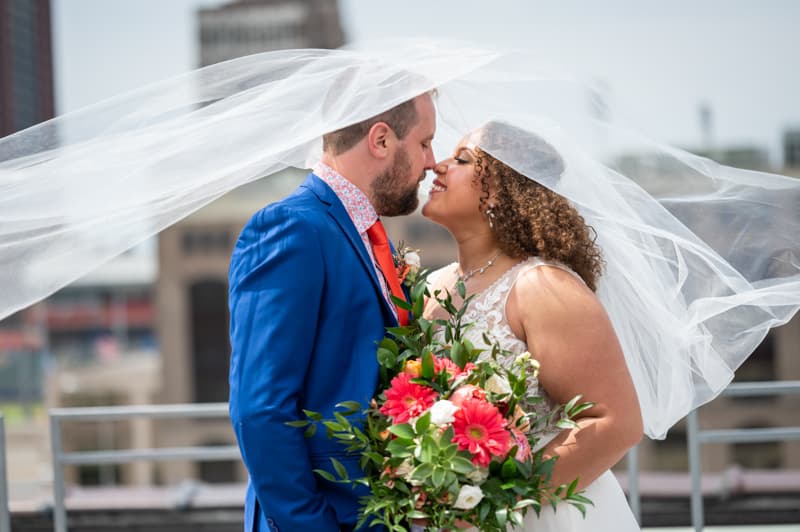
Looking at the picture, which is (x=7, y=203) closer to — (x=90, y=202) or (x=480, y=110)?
(x=90, y=202)

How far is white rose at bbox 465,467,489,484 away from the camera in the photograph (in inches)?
81.6

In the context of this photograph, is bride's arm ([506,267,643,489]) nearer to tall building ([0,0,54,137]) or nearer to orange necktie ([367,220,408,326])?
orange necktie ([367,220,408,326])

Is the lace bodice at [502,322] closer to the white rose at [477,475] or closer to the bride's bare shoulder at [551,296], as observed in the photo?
the bride's bare shoulder at [551,296]

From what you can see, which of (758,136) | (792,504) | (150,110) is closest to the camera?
(150,110)

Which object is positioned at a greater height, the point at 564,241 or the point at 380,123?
the point at 380,123

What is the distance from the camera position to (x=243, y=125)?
8.14ft

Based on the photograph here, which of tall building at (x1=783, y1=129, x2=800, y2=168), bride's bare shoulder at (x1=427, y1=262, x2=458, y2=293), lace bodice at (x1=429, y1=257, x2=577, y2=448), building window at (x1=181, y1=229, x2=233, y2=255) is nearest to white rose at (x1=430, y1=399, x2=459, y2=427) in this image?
lace bodice at (x1=429, y1=257, x2=577, y2=448)

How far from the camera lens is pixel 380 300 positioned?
A: 7.51 feet

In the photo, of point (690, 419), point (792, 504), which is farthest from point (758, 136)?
point (690, 419)

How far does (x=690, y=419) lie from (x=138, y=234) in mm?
2438

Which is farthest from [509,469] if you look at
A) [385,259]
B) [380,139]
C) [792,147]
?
[792,147]

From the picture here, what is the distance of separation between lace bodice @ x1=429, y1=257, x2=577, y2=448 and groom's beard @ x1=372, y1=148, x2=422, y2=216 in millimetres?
296

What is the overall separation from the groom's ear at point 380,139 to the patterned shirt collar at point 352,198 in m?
0.11

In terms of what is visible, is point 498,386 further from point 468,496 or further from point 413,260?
point 413,260
